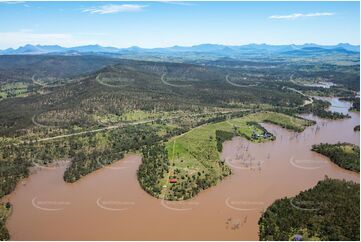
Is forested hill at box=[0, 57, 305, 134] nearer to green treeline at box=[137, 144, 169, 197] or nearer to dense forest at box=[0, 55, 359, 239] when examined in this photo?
dense forest at box=[0, 55, 359, 239]

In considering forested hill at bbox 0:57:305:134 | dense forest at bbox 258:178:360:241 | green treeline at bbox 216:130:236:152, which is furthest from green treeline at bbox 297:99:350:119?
dense forest at bbox 258:178:360:241

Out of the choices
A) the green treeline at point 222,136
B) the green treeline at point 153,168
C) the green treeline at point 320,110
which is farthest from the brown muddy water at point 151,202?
the green treeline at point 320,110

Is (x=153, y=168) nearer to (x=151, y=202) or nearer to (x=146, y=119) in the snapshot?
(x=151, y=202)

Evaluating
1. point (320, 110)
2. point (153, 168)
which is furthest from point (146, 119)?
point (320, 110)

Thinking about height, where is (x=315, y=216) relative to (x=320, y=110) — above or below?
above

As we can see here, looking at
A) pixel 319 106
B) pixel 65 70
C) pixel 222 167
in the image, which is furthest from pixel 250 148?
pixel 65 70

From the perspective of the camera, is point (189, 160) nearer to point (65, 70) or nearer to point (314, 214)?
point (314, 214)

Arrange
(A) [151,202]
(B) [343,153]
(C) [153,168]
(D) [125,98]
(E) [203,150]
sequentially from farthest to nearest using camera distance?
(D) [125,98], (E) [203,150], (B) [343,153], (C) [153,168], (A) [151,202]
